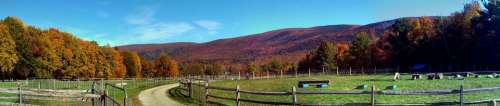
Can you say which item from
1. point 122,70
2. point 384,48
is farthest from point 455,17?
point 122,70

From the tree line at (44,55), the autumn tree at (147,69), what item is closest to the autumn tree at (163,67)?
the autumn tree at (147,69)

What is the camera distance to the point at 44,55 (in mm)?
85312

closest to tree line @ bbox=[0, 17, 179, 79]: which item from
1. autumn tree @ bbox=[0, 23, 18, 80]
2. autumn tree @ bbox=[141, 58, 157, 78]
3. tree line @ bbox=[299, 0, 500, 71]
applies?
autumn tree @ bbox=[0, 23, 18, 80]

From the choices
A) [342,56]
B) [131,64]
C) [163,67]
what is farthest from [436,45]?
[163,67]

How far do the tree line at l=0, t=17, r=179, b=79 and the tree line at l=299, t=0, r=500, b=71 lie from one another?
155 ft

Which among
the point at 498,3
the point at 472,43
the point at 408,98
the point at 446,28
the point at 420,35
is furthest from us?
the point at 420,35

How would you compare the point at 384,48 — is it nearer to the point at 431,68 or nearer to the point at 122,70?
the point at 431,68

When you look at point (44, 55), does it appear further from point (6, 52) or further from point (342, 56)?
point (342, 56)

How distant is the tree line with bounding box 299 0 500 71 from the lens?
236ft

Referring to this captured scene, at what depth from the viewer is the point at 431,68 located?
262 feet

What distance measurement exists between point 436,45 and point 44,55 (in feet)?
203

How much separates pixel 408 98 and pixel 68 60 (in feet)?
256

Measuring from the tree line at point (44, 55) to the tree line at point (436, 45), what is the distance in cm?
4713

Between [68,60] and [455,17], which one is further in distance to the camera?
[68,60]
